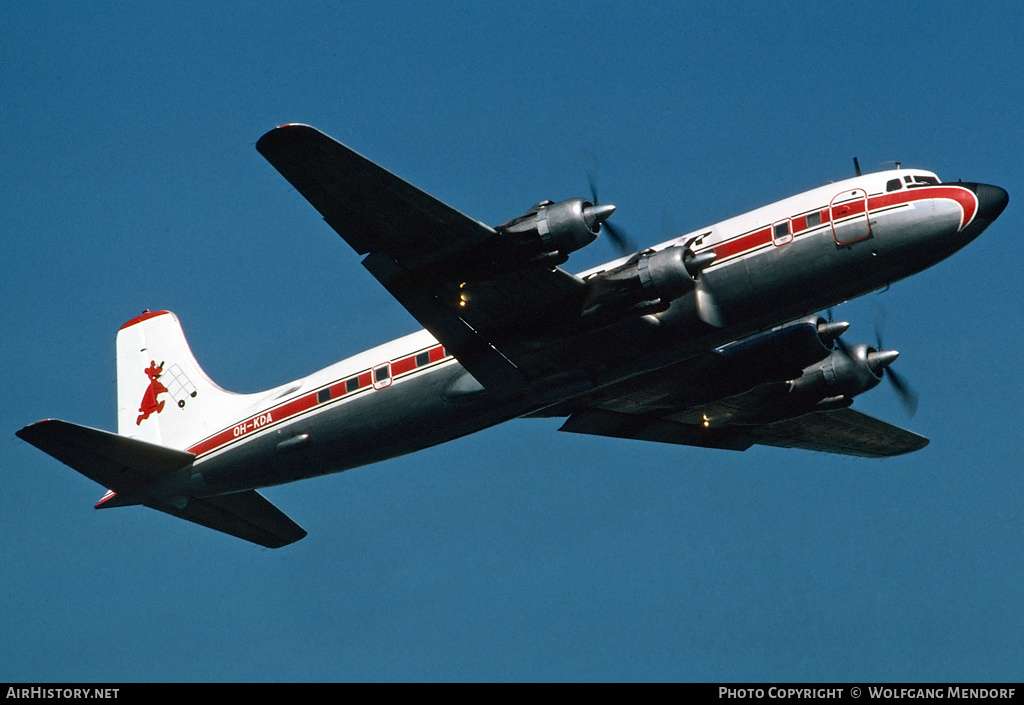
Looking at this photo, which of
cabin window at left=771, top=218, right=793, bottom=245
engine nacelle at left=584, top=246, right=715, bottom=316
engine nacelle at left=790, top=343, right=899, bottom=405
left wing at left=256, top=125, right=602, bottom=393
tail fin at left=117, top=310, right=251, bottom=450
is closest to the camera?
left wing at left=256, top=125, right=602, bottom=393

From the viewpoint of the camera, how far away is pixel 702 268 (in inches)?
1001

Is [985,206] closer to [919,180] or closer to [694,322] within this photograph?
[919,180]

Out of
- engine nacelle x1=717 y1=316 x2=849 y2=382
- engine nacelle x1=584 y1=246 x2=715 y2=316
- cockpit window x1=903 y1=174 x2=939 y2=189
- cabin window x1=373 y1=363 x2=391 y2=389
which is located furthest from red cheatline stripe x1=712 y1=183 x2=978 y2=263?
cabin window x1=373 y1=363 x2=391 y2=389

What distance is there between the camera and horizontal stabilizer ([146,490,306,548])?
31812 millimetres

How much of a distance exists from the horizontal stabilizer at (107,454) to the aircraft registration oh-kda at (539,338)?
4cm

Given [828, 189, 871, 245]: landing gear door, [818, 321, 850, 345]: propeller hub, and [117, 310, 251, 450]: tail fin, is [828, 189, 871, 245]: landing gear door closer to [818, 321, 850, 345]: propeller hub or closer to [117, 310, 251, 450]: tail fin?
[818, 321, 850, 345]: propeller hub

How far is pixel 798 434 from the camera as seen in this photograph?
113ft

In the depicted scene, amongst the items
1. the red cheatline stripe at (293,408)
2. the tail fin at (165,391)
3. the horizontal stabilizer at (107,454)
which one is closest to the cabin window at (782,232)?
the red cheatline stripe at (293,408)

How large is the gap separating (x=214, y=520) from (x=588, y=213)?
14809mm

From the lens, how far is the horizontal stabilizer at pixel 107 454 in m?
27.7

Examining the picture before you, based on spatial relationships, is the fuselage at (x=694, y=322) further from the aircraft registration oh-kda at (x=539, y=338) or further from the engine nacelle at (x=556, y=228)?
the engine nacelle at (x=556, y=228)

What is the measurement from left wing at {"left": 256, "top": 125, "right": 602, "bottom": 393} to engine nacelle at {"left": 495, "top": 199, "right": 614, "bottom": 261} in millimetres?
408

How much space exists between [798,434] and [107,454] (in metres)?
19.8
